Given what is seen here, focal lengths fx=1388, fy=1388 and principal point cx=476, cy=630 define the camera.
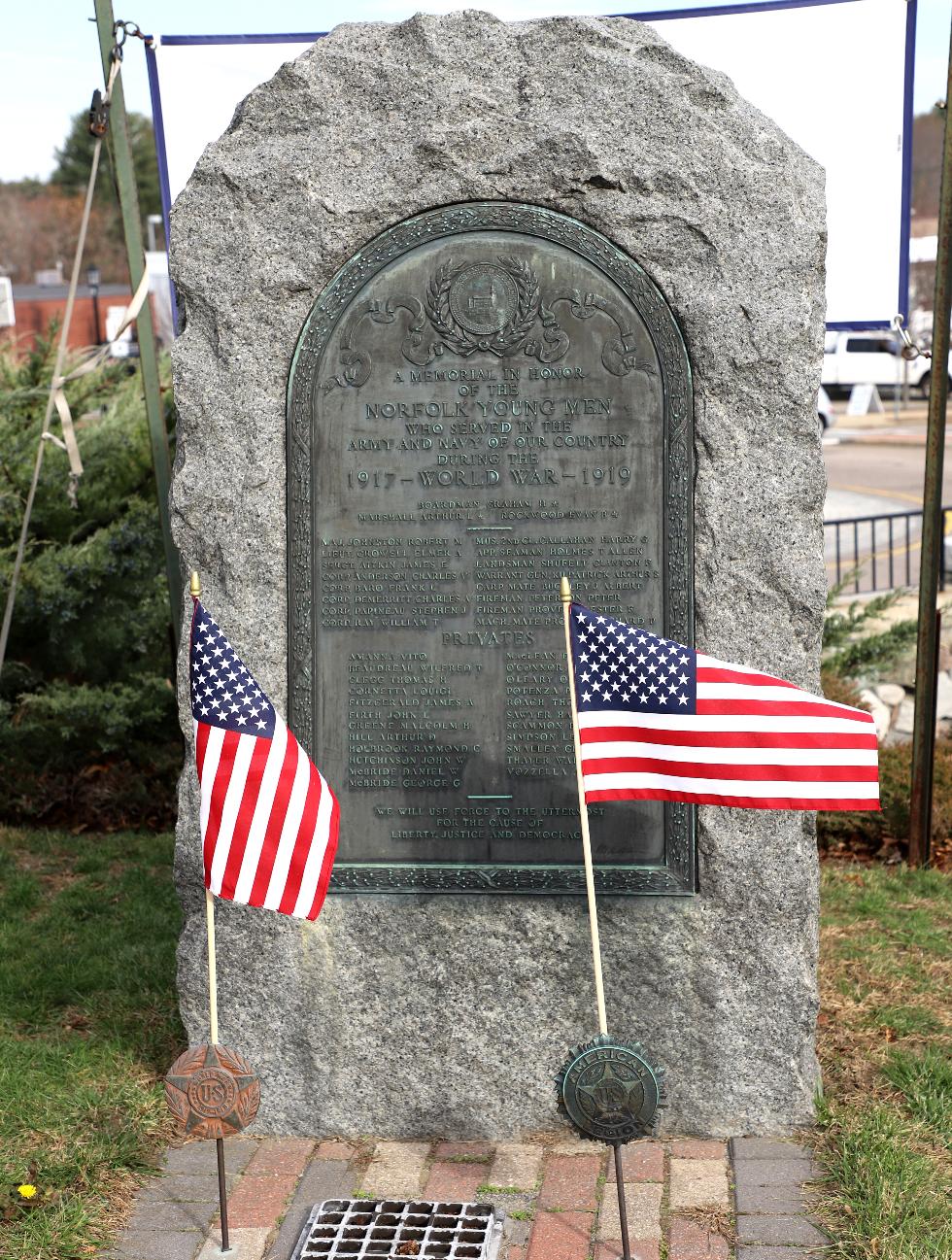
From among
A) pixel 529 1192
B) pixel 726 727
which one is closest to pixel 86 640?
pixel 529 1192

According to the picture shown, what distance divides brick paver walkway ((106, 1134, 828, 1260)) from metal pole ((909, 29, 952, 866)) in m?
2.78

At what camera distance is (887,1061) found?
475 centimetres

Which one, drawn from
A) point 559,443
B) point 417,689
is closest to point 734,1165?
point 417,689

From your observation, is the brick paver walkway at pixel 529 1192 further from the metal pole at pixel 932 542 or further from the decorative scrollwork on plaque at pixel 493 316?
the metal pole at pixel 932 542

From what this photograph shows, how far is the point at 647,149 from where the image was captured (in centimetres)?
425

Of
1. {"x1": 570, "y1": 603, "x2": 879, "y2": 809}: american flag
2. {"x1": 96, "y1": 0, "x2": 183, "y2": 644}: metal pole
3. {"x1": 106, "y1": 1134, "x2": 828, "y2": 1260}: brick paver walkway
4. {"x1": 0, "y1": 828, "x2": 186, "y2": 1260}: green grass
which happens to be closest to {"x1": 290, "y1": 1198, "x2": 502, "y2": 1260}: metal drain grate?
{"x1": 106, "y1": 1134, "x2": 828, "y2": 1260}: brick paver walkway

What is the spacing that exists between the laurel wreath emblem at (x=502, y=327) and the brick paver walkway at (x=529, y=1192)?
2.55 meters

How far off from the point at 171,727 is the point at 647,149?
4886 mm

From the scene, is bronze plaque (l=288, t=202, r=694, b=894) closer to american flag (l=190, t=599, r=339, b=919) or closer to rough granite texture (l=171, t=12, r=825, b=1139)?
rough granite texture (l=171, t=12, r=825, b=1139)

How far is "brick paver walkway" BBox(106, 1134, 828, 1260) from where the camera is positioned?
3.86 meters

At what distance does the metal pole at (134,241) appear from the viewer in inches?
225

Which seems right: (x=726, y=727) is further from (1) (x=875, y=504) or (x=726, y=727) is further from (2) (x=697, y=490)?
(1) (x=875, y=504)

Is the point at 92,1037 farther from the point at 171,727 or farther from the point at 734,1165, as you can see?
the point at 171,727

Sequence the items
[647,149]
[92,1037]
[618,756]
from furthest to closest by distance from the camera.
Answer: [92,1037] → [647,149] → [618,756]
